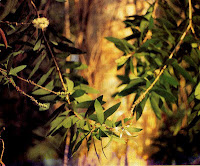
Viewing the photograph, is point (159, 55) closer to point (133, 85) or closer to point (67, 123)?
point (133, 85)

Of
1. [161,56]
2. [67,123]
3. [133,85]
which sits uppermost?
[161,56]

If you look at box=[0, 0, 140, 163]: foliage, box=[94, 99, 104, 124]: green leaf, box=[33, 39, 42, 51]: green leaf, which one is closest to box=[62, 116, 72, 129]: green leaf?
box=[0, 0, 140, 163]: foliage

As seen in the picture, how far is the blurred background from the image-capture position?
1.14m

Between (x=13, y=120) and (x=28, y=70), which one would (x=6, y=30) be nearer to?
(x=28, y=70)

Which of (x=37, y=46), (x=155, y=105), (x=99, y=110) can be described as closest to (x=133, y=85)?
(x=155, y=105)

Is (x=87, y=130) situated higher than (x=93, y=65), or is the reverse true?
(x=93, y=65)

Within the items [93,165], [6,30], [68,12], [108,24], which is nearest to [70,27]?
[68,12]

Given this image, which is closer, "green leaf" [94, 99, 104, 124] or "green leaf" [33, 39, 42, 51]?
"green leaf" [94, 99, 104, 124]

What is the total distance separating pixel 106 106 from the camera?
114 cm

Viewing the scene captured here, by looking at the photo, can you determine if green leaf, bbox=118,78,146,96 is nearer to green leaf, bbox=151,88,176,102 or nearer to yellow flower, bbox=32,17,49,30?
green leaf, bbox=151,88,176,102

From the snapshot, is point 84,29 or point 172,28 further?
point 84,29

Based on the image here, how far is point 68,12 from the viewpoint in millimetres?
1329

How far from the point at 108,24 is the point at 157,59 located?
0.32 meters

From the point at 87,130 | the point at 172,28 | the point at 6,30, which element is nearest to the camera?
the point at 87,130
